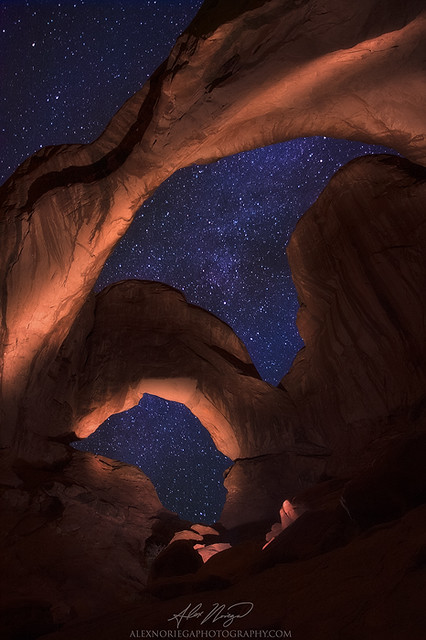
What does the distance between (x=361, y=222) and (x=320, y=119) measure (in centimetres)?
229

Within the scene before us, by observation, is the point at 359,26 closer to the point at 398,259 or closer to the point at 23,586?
the point at 398,259

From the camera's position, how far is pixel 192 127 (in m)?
6.33

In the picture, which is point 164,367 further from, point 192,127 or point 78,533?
point 192,127

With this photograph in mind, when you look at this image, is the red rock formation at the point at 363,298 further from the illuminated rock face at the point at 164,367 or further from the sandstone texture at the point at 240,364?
the illuminated rock face at the point at 164,367

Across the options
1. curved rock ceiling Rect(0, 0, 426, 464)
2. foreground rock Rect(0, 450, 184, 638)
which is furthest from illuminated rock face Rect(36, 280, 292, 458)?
foreground rock Rect(0, 450, 184, 638)

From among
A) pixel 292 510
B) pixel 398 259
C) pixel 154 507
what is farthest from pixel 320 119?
pixel 154 507
